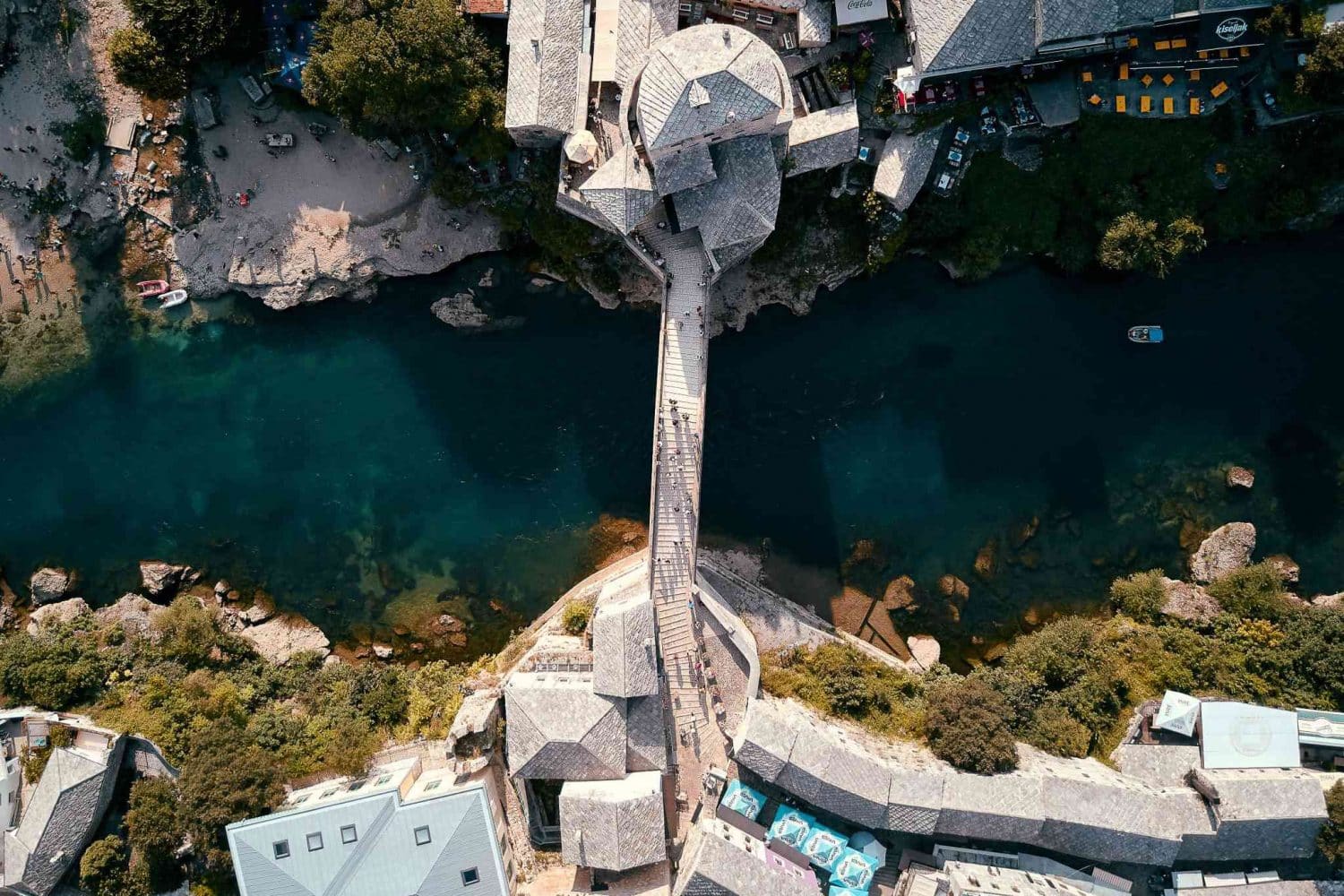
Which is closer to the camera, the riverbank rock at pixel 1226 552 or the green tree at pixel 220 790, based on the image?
the green tree at pixel 220 790

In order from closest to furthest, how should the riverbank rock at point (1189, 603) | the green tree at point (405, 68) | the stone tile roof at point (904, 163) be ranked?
the green tree at point (405, 68) < the stone tile roof at point (904, 163) < the riverbank rock at point (1189, 603)

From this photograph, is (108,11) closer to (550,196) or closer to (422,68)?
(422,68)

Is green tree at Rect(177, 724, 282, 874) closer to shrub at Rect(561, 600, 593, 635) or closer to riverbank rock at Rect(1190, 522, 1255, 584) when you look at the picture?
shrub at Rect(561, 600, 593, 635)

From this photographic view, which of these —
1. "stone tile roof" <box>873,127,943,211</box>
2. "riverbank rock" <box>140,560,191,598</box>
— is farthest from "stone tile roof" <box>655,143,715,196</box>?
"riverbank rock" <box>140,560,191,598</box>

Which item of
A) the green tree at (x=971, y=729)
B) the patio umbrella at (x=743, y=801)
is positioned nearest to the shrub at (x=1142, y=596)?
the green tree at (x=971, y=729)

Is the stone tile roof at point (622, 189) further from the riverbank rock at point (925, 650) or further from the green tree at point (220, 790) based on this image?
the green tree at point (220, 790)

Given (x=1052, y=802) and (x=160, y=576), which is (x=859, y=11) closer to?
(x=1052, y=802)

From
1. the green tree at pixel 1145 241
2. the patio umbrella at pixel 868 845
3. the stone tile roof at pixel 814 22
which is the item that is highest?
the stone tile roof at pixel 814 22

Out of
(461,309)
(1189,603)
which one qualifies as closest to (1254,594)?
(1189,603)

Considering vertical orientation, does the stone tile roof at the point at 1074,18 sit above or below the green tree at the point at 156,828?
above
